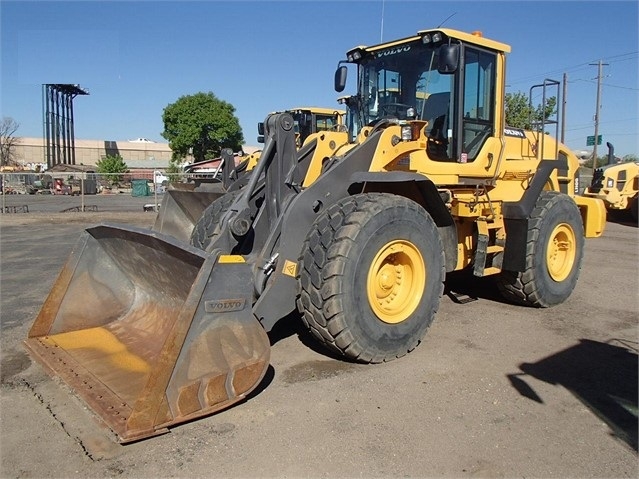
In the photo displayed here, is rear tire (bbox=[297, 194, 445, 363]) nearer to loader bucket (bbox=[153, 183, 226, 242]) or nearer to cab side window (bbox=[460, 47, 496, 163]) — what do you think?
cab side window (bbox=[460, 47, 496, 163])

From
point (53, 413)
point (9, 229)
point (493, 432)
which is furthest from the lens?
point (9, 229)

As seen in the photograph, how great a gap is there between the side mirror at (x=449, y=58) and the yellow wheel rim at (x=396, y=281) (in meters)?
1.83

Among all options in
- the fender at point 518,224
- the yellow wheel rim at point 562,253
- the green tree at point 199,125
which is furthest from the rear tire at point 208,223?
the green tree at point 199,125

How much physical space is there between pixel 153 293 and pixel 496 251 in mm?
3740

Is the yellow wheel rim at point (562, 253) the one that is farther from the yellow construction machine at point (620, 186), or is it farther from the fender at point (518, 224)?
the yellow construction machine at point (620, 186)

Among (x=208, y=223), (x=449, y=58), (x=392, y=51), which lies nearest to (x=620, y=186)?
(x=392, y=51)

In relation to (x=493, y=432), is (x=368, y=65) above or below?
above

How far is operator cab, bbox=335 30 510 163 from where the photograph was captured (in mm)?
5672

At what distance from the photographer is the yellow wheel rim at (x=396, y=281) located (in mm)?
4438

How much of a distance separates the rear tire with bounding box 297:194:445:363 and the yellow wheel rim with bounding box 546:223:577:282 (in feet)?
8.25

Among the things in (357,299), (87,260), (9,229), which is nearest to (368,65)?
(357,299)

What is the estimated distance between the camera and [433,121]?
578 centimetres

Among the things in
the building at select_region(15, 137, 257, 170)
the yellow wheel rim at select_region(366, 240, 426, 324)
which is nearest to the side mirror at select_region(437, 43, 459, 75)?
the yellow wheel rim at select_region(366, 240, 426, 324)

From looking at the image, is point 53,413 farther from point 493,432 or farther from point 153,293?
point 493,432
